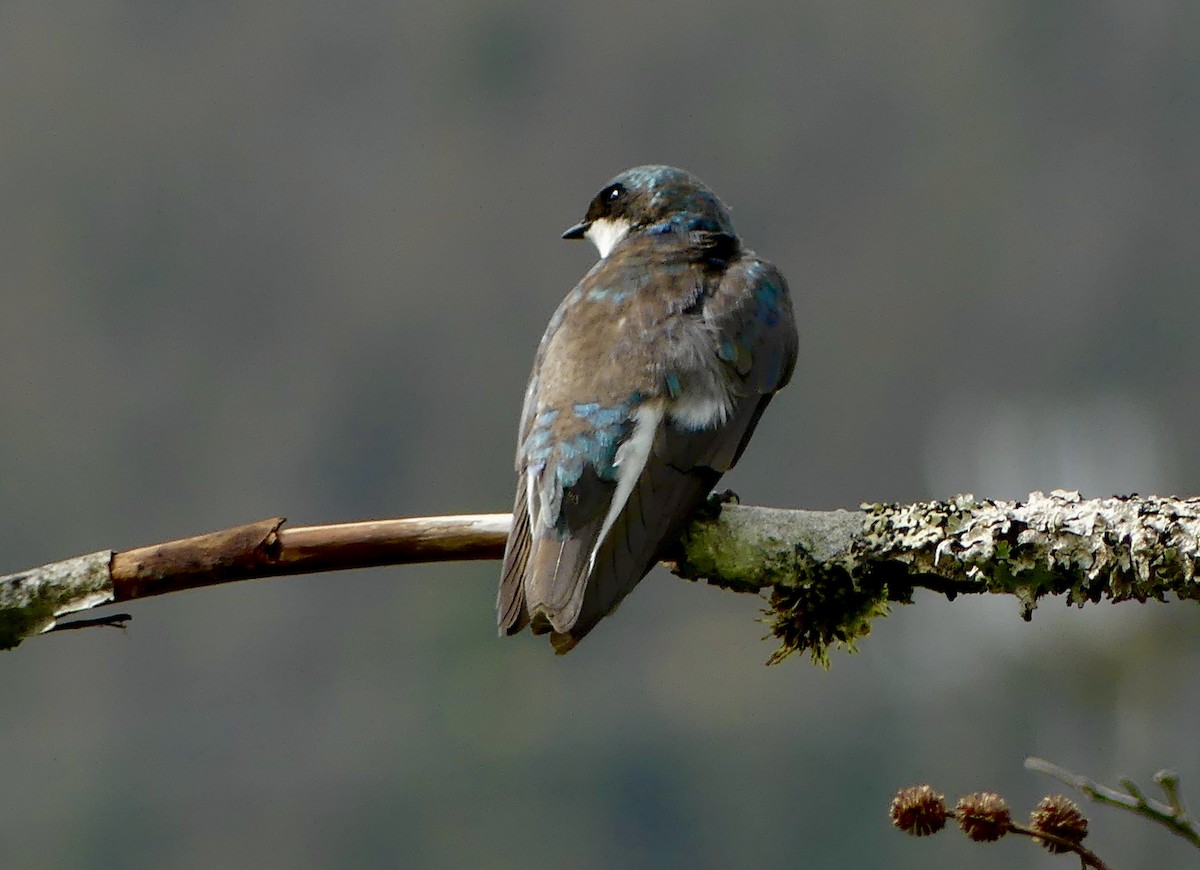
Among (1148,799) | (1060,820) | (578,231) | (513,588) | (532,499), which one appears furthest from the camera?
(578,231)

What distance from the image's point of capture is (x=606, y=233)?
192 inches

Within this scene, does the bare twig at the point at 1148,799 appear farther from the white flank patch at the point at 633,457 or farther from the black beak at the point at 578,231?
the black beak at the point at 578,231

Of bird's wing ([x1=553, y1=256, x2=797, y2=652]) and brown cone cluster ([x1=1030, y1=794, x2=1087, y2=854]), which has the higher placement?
bird's wing ([x1=553, y1=256, x2=797, y2=652])

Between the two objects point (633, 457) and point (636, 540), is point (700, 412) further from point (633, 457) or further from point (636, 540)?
point (636, 540)

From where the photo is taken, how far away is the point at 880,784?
17984 mm

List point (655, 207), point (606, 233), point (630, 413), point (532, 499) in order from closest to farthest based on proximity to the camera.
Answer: point (532, 499) → point (630, 413) → point (655, 207) → point (606, 233)

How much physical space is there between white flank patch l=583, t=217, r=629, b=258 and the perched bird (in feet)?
1.26

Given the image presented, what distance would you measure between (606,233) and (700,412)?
1.51 m

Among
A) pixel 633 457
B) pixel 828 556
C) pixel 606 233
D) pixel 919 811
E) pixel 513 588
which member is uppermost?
pixel 606 233

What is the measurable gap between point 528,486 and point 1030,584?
1122mm

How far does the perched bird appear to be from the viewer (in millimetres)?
3152

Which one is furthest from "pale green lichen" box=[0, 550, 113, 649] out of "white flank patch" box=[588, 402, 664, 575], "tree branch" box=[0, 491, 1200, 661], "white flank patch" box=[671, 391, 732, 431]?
"white flank patch" box=[671, 391, 732, 431]

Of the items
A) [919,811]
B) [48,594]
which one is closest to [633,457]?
[48,594]

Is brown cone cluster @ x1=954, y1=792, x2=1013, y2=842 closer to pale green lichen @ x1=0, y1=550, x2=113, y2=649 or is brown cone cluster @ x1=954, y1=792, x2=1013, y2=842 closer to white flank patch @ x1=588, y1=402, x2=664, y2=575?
white flank patch @ x1=588, y1=402, x2=664, y2=575
